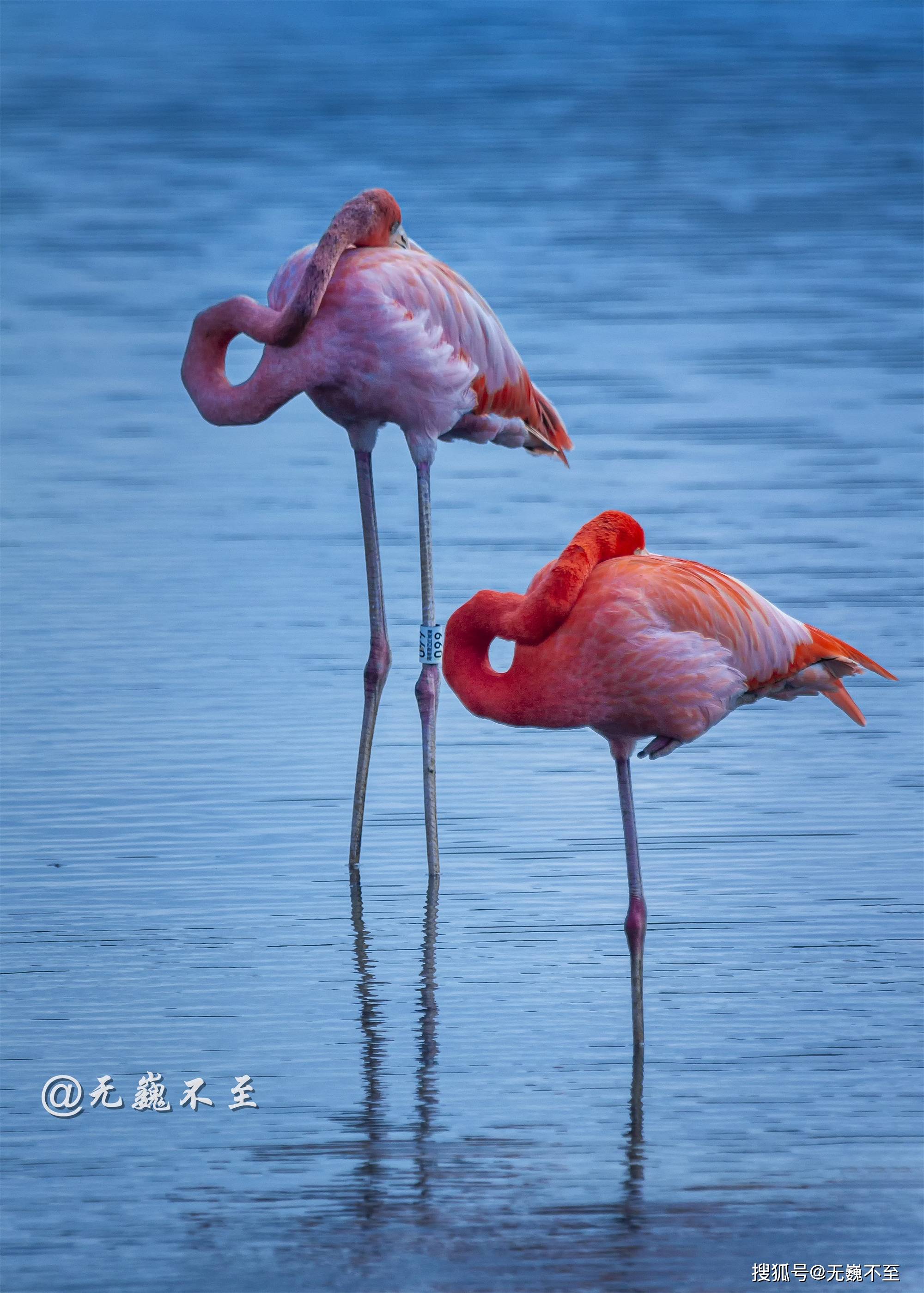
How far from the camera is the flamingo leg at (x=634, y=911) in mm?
4590

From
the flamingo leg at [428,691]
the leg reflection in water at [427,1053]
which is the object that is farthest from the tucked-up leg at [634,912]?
A: the flamingo leg at [428,691]

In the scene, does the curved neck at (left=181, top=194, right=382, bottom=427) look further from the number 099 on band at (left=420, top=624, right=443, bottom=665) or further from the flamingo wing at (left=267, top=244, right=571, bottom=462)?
→ the number 099 on band at (left=420, top=624, right=443, bottom=665)

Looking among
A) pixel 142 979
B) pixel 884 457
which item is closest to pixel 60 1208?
pixel 142 979

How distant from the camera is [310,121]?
1930 cm

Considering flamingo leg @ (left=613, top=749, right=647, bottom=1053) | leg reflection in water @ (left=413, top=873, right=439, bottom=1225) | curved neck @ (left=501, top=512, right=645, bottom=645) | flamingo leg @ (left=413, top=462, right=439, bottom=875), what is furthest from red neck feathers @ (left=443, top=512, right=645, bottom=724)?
flamingo leg @ (left=413, top=462, right=439, bottom=875)

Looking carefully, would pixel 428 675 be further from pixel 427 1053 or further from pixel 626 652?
pixel 427 1053

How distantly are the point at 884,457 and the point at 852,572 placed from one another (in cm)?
195

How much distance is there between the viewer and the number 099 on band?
620 centimetres

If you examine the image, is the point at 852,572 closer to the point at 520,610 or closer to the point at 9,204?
the point at 520,610

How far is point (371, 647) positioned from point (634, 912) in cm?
192

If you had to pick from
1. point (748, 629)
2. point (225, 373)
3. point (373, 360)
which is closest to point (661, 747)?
point (748, 629)

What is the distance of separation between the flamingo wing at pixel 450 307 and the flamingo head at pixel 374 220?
0.03 metres

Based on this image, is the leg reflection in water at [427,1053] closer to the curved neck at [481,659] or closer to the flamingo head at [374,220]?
the curved neck at [481,659]

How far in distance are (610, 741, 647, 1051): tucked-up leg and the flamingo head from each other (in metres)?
1.95
